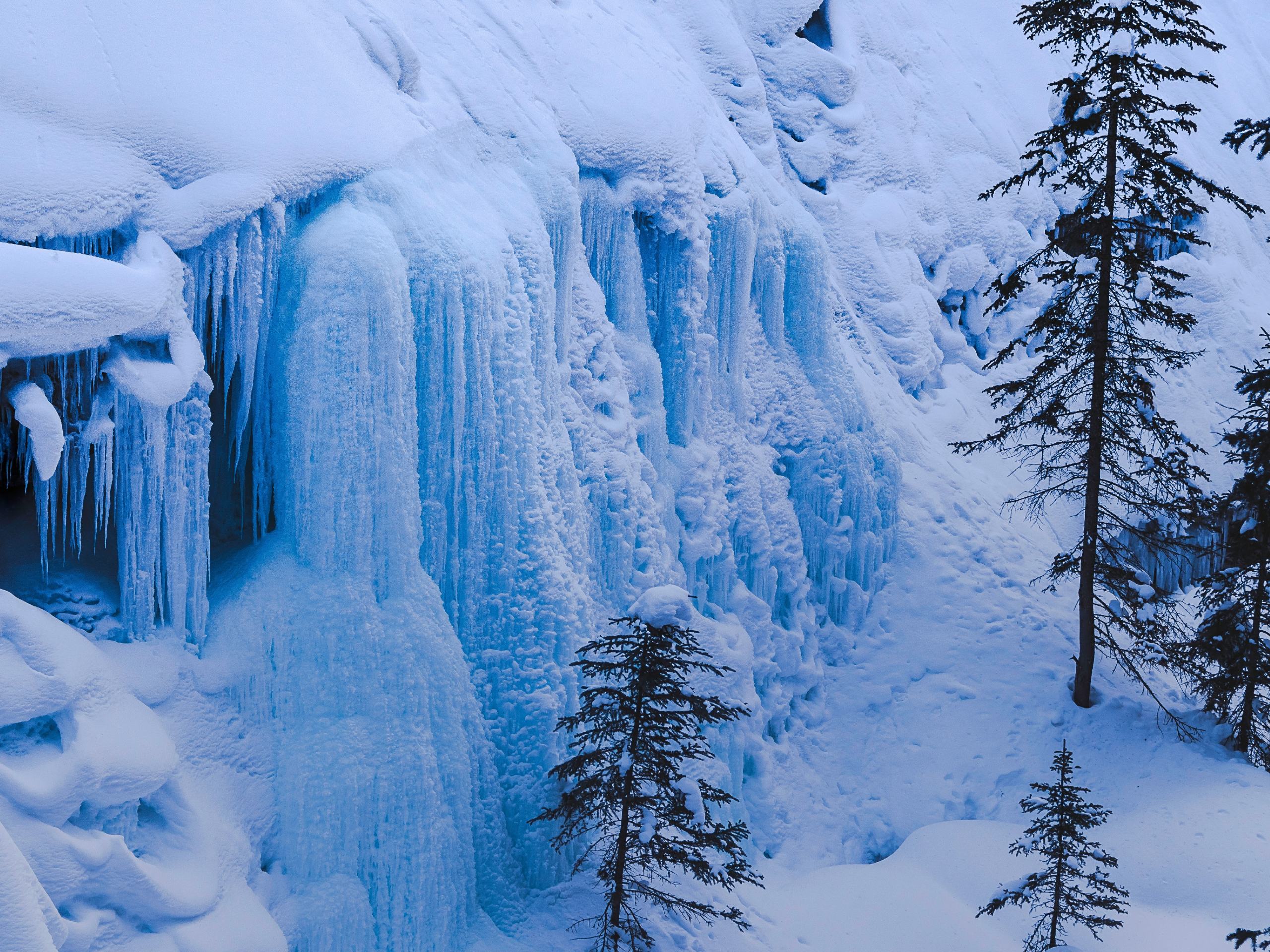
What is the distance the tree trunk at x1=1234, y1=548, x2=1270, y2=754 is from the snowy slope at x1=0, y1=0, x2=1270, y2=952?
813mm

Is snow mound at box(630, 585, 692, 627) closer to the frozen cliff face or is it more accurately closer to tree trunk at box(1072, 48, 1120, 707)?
the frozen cliff face

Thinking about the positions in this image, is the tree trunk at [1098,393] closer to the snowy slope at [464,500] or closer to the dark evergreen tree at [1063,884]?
the snowy slope at [464,500]

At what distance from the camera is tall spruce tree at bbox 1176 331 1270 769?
551 inches

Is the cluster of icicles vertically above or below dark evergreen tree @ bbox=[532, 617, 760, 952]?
above

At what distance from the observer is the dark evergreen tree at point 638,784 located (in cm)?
980

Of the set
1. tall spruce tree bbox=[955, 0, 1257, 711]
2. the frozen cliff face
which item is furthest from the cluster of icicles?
tall spruce tree bbox=[955, 0, 1257, 711]

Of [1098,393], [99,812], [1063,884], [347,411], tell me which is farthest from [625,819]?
[1098,393]

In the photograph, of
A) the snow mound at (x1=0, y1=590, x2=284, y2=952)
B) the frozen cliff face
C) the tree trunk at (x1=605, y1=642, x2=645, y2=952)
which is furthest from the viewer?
the tree trunk at (x1=605, y1=642, x2=645, y2=952)

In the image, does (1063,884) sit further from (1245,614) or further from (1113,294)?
(1113,294)

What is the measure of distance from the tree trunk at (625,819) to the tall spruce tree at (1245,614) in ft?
27.0

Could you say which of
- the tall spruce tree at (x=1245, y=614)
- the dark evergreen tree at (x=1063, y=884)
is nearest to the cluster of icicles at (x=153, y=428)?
the dark evergreen tree at (x=1063, y=884)

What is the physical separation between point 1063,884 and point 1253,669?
15.0 feet

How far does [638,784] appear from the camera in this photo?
1012cm

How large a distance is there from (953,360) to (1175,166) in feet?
26.8
